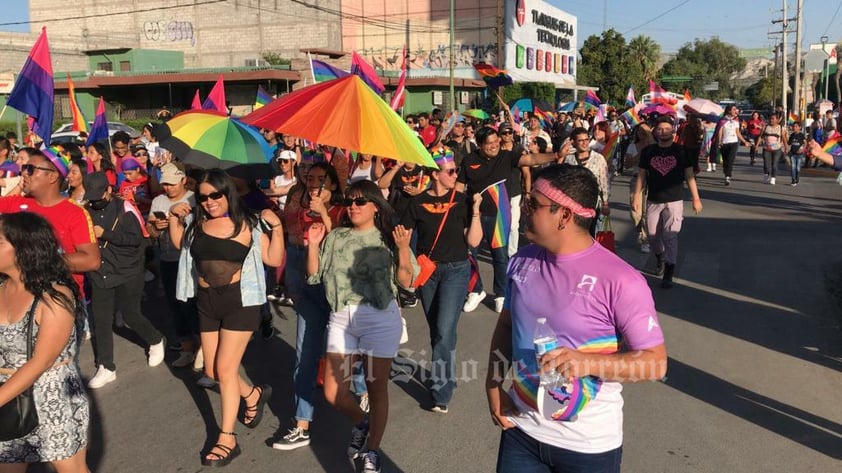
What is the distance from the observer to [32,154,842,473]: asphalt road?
14.3 ft

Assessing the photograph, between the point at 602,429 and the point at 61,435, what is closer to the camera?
the point at 602,429

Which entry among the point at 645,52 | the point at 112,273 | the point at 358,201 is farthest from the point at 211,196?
the point at 645,52

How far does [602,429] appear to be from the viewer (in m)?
2.53

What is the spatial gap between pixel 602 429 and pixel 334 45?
50.6 metres

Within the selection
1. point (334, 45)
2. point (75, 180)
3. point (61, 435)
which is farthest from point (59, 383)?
point (334, 45)

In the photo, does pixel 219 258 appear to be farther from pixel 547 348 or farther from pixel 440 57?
pixel 440 57

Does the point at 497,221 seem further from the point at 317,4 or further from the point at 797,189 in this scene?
the point at 317,4

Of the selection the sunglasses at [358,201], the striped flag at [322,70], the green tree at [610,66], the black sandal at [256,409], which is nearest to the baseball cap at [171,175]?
the black sandal at [256,409]

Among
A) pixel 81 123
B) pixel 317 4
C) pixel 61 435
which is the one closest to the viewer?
pixel 61 435

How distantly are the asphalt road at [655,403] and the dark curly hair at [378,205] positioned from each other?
1331mm

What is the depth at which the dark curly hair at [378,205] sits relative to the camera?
164 inches

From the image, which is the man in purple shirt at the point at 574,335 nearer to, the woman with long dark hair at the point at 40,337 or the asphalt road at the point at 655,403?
the asphalt road at the point at 655,403

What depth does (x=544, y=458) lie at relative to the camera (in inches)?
103

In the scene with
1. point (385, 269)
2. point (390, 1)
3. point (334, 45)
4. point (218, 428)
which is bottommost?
point (218, 428)
